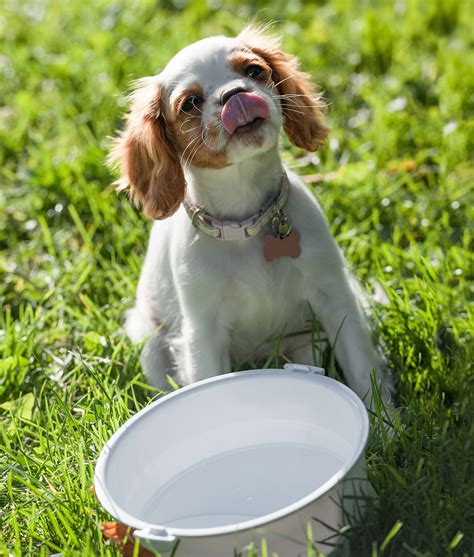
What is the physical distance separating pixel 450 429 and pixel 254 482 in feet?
1.75

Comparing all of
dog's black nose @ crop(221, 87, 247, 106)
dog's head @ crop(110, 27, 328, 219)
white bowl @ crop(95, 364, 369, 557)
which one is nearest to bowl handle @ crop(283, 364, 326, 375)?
white bowl @ crop(95, 364, 369, 557)

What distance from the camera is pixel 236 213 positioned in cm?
277

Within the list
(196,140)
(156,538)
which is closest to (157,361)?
(196,140)

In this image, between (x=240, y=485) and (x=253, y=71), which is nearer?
(x=240, y=485)

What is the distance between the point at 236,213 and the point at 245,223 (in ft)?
0.19

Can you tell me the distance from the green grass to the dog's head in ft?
2.00

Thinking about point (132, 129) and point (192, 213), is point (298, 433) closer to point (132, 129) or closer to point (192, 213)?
point (192, 213)

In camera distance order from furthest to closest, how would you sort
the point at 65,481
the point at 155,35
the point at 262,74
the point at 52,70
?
the point at 155,35
the point at 52,70
the point at 262,74
the point at 65,481

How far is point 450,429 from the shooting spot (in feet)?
8.05

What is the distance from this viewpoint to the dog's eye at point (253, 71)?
8.60 feet

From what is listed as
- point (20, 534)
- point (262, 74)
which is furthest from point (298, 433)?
point (262, 74)

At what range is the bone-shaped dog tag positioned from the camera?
2.73 meters

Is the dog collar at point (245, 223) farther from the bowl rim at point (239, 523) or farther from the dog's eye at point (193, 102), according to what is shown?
the bowl rim at point (239, 523)

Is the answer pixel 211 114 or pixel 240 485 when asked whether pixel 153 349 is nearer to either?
pixel 240 485
